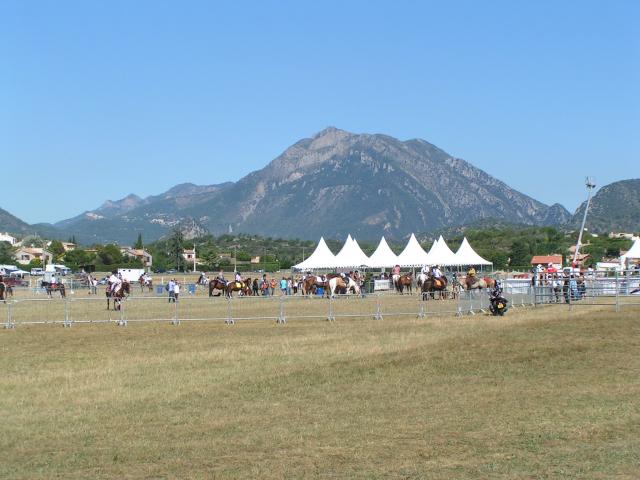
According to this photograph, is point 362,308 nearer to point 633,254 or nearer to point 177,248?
point 633,254

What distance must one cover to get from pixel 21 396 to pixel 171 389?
3.20m

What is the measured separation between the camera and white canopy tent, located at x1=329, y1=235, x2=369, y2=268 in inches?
2896

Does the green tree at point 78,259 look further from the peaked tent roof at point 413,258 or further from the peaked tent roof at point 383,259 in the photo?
the peaked tent roof at point 413,258

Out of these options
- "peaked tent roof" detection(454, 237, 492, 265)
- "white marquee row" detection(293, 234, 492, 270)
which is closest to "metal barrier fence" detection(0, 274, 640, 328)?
"peaked tent roof" detection(454, 237, 492, 265)

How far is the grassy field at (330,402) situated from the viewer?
1323cm

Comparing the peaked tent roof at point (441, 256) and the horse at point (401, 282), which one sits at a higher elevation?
the peaked tent roof at point (441, 256)

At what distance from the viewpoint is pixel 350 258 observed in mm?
74625

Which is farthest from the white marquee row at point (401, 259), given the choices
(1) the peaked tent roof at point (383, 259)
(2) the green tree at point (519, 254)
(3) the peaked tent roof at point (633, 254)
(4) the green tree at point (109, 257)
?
(4) the green tree at point (109, 257)

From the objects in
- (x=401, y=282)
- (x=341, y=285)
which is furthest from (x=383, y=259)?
(x=341, y=285)

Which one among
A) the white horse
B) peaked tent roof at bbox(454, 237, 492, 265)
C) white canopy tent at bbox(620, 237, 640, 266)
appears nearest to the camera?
the white horse

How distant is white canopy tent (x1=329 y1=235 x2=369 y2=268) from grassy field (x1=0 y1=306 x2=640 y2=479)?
139ft

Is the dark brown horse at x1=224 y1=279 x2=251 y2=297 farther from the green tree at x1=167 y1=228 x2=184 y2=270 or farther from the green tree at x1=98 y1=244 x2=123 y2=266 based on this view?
the green tree at x1=167 y1=228 x2=184 y2=270

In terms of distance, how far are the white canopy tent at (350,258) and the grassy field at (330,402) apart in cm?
4232

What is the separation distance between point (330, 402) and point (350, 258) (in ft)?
184
